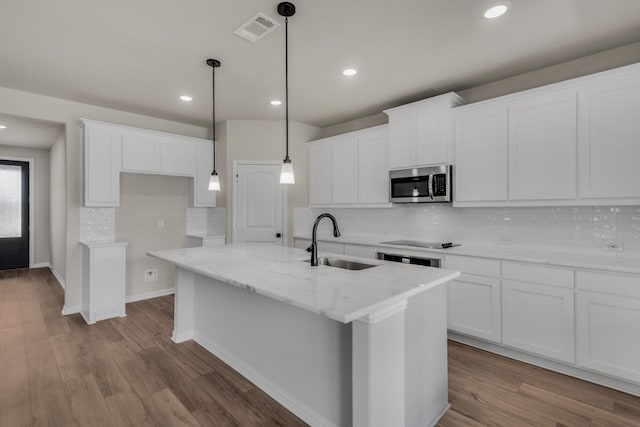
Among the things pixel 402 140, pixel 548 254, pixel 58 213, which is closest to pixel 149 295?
pixel 58 213

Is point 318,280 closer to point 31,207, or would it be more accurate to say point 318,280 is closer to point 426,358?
point 426,358

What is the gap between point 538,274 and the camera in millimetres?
2572

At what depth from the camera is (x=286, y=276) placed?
188cm

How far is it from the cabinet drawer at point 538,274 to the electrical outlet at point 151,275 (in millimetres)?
4446

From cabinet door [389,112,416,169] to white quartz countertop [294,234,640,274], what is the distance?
3.23ft

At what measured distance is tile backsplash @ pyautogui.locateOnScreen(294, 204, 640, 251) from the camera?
8.66 feet

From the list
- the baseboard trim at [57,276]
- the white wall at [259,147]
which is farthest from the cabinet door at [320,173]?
the baseboard trim at [57,276]

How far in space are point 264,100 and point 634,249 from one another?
12.4 feet


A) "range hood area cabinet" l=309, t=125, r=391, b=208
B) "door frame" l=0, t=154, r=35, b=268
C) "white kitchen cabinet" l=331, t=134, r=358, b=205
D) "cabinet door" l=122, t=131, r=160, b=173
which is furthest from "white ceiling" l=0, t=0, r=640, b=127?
"door frame" l=0, t=154, r=35, b=268

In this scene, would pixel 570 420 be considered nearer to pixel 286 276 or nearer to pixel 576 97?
pixel 286 276

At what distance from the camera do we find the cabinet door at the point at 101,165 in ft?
12.2

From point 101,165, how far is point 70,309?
1821 millimetres

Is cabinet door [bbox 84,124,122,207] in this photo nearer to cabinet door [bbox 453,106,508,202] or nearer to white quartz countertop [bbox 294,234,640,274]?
white quartz countertop [bbox 294,234,640,274]

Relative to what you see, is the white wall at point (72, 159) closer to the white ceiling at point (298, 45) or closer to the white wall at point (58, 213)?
the white ceiling at point (298, 45)
